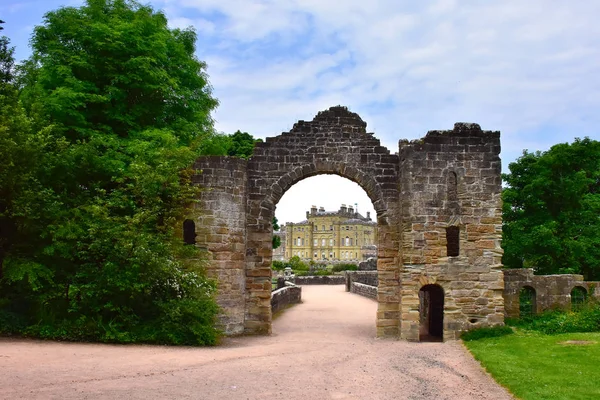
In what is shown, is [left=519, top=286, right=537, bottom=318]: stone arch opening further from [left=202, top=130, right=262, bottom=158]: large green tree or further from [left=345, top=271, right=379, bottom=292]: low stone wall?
[left=345, top=271, right=379, bottom=292]: low stone wall

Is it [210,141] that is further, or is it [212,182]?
[210,141]

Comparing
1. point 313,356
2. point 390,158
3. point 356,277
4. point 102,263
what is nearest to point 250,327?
point 313,356

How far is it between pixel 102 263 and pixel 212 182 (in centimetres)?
407

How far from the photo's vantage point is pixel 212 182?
16.6 m

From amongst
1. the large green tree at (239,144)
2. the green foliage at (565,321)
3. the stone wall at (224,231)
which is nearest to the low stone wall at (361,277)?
the large green tree at (239,144)

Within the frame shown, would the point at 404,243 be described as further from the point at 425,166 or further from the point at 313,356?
the point at 313,356

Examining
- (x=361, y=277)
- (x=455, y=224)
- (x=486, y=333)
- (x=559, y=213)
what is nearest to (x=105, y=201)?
(x=455, y=224)

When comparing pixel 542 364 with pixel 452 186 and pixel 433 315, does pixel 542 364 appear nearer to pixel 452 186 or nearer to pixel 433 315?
pixel 452 186

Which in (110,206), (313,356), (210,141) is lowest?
(313,356)

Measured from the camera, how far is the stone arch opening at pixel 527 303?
55.3 feet

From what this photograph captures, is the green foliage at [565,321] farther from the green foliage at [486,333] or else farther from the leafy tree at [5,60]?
Answer: the leafy tree at [5,60]

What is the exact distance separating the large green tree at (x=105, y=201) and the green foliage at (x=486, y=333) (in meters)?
7.15

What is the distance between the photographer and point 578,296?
1736cm

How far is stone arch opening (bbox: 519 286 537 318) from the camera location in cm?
1684
